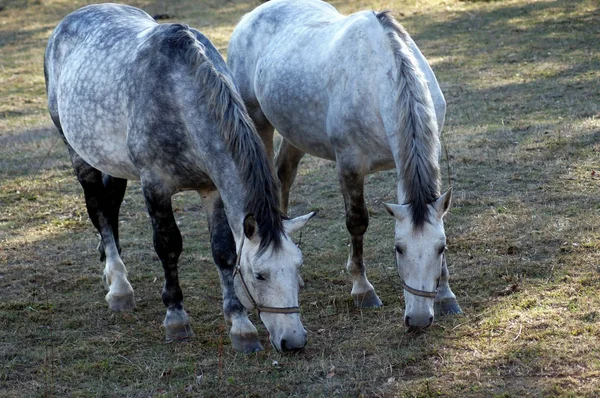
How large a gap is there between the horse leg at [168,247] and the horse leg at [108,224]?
712 mm

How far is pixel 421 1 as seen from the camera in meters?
19.0

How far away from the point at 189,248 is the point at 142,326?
1.53m

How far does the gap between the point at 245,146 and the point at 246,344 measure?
4.02ft

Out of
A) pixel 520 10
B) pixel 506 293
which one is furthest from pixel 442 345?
pixel 520 10

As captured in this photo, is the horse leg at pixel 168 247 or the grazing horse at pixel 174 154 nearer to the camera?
the grazing horse at pixel 174 154

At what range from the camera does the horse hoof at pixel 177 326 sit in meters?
4.91

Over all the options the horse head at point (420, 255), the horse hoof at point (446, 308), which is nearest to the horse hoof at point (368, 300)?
the horse hoof at point (446, 308)

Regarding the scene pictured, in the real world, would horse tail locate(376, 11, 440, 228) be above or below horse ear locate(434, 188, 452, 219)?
above

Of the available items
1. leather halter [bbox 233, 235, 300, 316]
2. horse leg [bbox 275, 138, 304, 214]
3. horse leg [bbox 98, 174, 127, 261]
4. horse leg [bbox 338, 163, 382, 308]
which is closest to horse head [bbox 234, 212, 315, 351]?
leather halter [bbox 233, 235, 300, 316]

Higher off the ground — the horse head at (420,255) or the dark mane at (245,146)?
the dark mane at (245,146)

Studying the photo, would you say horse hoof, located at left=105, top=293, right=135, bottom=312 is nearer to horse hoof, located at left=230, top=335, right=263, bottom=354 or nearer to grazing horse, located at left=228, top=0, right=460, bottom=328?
horse hoof, located at left=230, top=335, right=263, bottom=354

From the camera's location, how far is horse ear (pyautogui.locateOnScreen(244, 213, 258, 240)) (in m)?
4.00

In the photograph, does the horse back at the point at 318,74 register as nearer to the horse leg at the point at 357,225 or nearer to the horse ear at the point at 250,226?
the horse leg at the point at 357,225

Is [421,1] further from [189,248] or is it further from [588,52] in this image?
[189,248]
